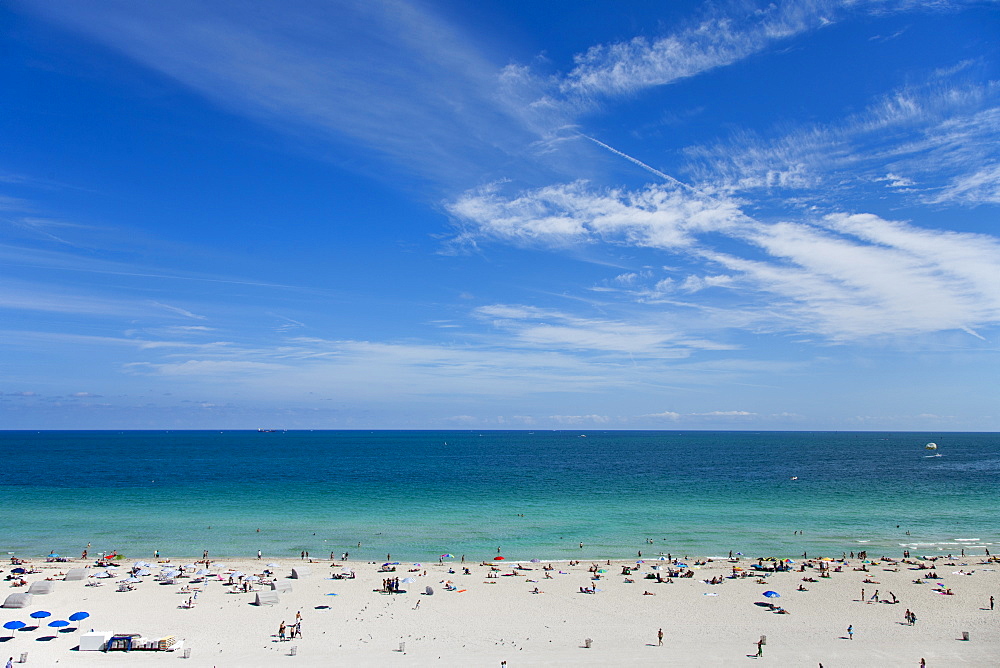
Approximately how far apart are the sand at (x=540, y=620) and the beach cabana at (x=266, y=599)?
17.2 inches

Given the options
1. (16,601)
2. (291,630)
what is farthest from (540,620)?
(16,601)

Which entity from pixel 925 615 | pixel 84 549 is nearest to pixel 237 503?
pixel 84 549

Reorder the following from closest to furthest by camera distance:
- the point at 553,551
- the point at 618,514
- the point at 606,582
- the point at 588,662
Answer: the point at 588,662, the point at 606,582, the point at 553,551, the point at 618,514

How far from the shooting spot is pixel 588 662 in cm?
2445

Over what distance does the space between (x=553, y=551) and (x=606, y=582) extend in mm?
9244

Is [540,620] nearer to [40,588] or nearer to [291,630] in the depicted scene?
[291,630]

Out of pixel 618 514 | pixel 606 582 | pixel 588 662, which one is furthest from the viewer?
pixel 618 514

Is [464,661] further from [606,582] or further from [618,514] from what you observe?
[618,514]

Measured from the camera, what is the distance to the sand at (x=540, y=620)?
2495 cm

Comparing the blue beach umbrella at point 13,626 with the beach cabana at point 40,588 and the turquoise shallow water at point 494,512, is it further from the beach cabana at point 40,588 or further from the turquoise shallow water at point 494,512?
the turquoise shallow water at point 494,512

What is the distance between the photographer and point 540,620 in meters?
29.9

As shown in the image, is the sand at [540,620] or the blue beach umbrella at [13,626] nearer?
the sand at [540,620]

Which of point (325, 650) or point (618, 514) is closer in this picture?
point (325, 650)

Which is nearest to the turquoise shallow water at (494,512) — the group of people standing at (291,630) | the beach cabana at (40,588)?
the beach cabana at (40,588)
